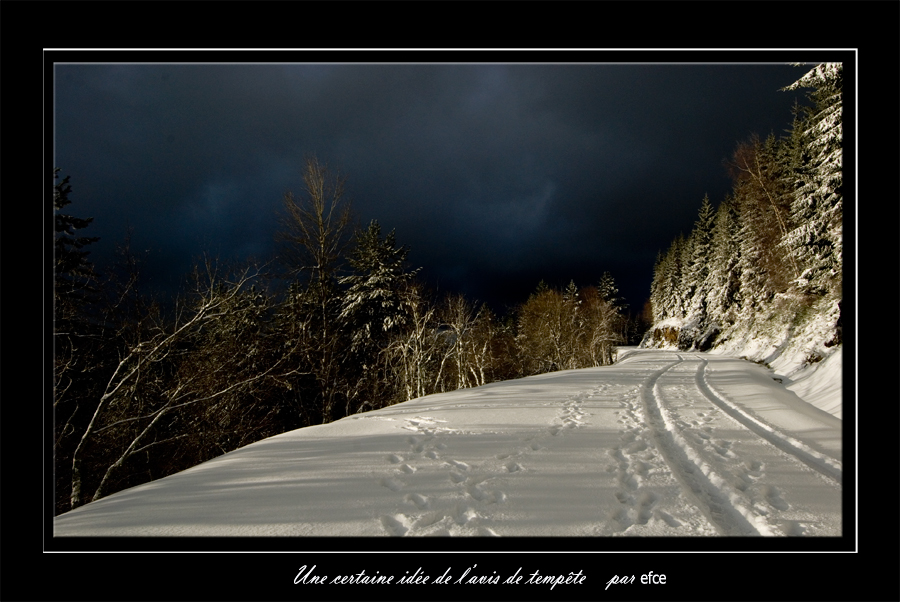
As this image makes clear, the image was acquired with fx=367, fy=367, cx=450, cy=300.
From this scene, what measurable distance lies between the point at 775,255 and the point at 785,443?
85.3ft

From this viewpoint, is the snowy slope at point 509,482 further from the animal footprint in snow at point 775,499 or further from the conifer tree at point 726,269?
the conifer tree at point 726,269

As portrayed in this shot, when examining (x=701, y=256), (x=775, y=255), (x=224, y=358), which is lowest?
(x=224, y=358)

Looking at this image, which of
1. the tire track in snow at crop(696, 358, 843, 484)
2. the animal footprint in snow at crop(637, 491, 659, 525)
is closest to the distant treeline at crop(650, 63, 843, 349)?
the tire track in snow at crop(696, 358, 843, 484)

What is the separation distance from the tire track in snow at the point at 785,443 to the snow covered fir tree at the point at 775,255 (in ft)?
7.29

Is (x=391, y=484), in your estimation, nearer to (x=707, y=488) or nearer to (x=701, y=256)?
(x=707, y=488)

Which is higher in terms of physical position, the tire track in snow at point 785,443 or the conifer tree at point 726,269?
the conifer tree at point 726,269

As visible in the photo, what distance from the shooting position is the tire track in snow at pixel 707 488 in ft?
8.39

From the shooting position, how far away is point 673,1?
2201 millimetres

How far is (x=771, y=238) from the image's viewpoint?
85.6ft

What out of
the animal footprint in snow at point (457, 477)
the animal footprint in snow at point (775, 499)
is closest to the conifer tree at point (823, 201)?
the animal footprint in snow at point (775, 499)

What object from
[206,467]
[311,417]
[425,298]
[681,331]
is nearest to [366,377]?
[311,417]

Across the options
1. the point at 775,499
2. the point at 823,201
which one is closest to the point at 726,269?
the point at 823,201
